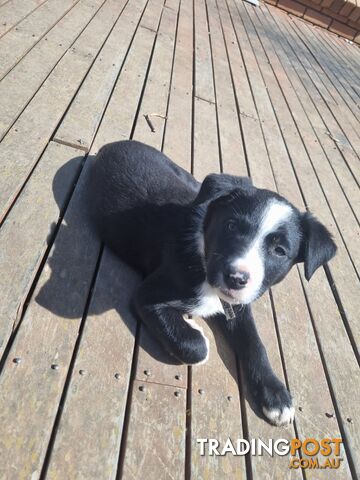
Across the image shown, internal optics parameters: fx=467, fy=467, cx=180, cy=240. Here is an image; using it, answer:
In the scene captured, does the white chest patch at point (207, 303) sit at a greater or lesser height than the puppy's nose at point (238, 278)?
lesser

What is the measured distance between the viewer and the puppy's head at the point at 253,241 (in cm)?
205

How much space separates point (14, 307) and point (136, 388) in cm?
66

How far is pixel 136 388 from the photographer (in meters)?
2.02

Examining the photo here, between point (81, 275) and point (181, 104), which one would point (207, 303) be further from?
point (181, 104)

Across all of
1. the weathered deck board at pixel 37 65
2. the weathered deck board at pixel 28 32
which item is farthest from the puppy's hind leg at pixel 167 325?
the weathered deck board at pixel 28 32

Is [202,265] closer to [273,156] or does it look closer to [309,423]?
[309,423]

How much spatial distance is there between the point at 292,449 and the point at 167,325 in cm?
78

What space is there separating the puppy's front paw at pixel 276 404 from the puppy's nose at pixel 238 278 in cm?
54

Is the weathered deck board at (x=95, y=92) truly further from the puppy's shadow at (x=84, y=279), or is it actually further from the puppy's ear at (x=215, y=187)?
the puppy's ear at (x=215, y=187)

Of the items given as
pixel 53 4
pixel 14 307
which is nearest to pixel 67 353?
pixel 14 307

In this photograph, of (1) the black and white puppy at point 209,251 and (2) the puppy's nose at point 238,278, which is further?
(1) the black and white puppy at point 209,251

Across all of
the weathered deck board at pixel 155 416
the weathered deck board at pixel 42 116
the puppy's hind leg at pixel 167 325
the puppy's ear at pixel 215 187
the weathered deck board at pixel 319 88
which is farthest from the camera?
the weathered deck board at pixel 319 88

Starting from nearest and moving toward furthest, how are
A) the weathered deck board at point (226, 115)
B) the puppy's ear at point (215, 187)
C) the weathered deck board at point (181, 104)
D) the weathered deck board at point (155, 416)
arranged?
the weathered deck board at point (155, 416) → the puppy's ear at point (215, 187) → the weathered deck board at point (181, 104) → the weathered deck board at point (226, 115)

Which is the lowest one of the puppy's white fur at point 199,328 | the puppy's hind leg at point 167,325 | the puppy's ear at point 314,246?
the puppy's white fur at point 199,328
